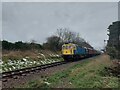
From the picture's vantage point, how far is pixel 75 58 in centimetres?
4125

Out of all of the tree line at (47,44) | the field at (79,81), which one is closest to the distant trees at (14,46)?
the tree line at (47,44)

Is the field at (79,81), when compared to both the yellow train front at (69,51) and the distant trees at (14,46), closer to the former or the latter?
the yellow train front at (69,51)

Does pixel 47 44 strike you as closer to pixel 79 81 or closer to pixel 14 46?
pixel 14 46

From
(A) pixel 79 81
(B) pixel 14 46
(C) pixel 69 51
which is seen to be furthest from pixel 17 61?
(A) pixel 79 81

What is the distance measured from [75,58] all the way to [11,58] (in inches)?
534

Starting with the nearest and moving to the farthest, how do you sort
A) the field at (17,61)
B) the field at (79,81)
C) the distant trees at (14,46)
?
the field at (79,81), the field at (17,61), the distant trees at (14,46)

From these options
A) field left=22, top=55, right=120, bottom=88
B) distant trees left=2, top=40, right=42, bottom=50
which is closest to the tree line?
distant trees left=2, top=40, right=42, bottom=50

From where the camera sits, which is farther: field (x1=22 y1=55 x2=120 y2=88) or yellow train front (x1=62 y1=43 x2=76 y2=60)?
yellow train front (x1=62 y1=43 x2=76 y2=60)

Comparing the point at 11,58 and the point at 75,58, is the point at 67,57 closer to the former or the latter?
the point at 75,58

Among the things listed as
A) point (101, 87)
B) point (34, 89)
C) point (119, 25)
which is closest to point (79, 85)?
point (101, 87)

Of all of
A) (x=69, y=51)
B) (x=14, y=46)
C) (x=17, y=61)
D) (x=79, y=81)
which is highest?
(x=14, y=46)

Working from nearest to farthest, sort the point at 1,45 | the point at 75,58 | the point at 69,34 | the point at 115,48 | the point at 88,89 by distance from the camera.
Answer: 1. the point at 88,89
2. the point at 115,48
3. the point at 1,45
4. the point at 75,58
5. the point at 69,34

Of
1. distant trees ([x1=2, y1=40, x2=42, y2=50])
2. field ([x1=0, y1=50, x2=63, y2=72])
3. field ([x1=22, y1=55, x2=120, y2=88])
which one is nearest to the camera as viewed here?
field ([x1=22, y1=55, x2=120, y2=88])

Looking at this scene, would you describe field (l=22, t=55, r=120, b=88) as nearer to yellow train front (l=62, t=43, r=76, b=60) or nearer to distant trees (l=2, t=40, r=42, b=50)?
yellow train front (l=62, t=43, r=76, b=60)
